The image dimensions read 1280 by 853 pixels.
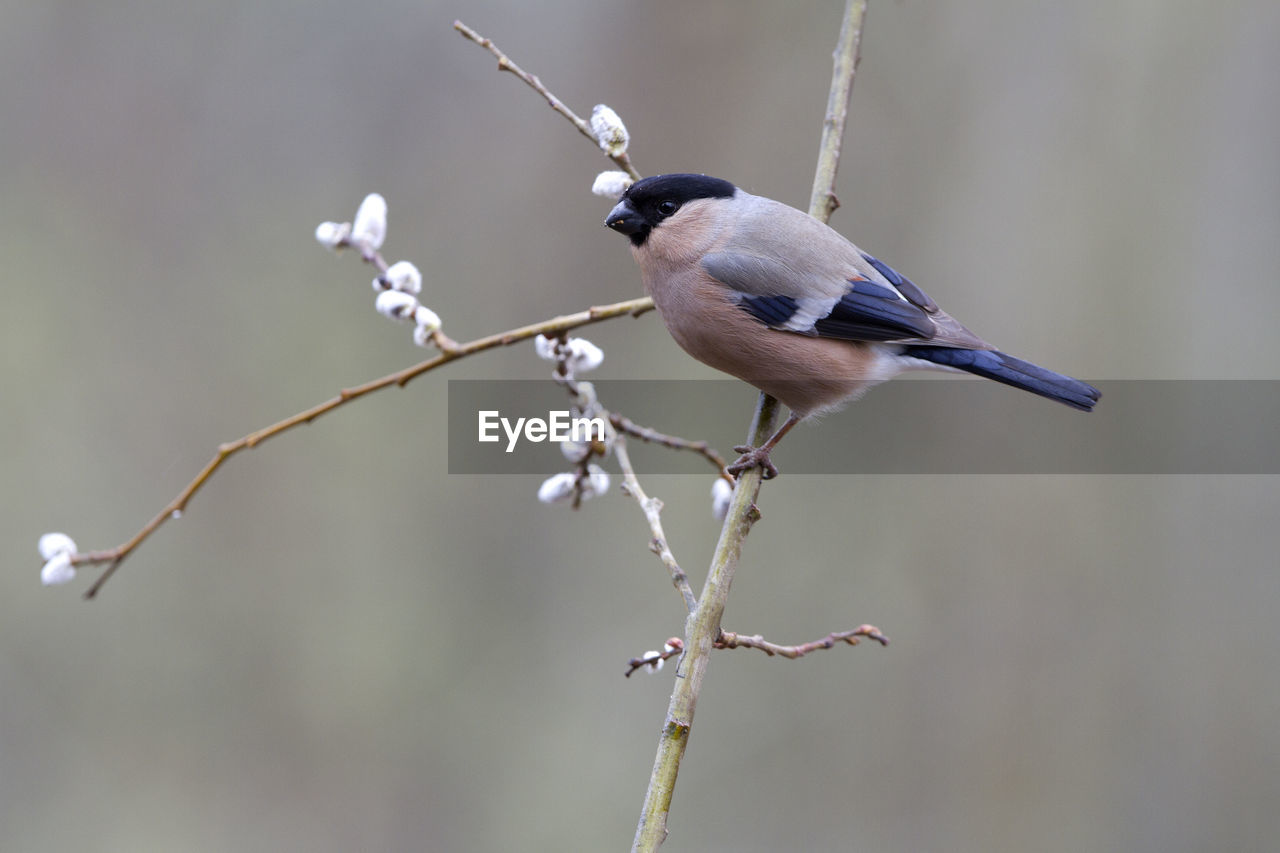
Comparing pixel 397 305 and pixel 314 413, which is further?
pixel 397 305

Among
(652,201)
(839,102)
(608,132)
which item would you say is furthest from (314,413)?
(839,102)

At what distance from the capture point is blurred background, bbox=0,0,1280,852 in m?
3.86

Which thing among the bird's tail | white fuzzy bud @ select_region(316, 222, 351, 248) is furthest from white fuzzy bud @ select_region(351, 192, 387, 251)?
the bird's tail

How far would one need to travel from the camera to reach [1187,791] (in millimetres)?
3805

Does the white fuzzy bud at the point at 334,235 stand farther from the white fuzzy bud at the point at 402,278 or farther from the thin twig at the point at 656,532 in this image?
the thin twig at the point at 656,532

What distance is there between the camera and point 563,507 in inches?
166

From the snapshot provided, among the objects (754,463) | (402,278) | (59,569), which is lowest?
(59,569)

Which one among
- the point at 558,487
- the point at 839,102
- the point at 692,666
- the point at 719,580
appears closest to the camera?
the point at 692,666

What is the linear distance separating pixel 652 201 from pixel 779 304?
0.38 m

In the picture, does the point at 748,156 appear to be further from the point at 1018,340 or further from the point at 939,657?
the point at 939,657

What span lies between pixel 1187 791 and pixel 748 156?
2998 millimetres

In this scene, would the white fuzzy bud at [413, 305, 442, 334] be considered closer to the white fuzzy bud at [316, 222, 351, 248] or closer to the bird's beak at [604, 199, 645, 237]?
the white fuzzy bud at [316, 222, 351, 248]

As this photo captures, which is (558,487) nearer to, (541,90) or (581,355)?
(581,355)

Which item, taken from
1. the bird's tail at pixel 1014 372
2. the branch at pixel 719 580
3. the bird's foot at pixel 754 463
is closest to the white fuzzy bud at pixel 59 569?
the branch at pixel 719 580
